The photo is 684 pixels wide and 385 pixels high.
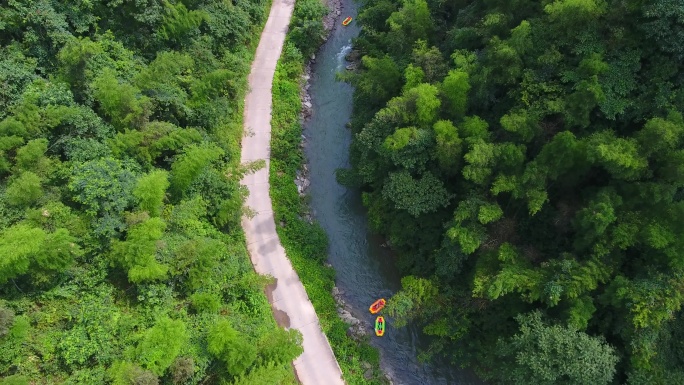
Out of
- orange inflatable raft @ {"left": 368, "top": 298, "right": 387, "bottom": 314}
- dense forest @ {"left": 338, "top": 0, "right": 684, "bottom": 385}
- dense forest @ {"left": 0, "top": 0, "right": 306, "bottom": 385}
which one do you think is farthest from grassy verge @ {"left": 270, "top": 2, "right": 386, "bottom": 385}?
dense forest @ {"left": 338, "top": 0, "right": 684, "bottom": 385}

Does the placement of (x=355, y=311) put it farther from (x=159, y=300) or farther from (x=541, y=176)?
(x=541, y=176)

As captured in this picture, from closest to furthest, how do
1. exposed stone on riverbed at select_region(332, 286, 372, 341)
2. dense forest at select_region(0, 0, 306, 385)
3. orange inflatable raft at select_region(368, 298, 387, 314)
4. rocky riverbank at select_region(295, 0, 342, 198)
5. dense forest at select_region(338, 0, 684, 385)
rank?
1. dense forest at select_region(0, 0, 306, 385)
2. dense forest at select_region(338, 0, 684, 385)
3. exposed stone on riverbed at select_region(332, 286, 372, 341)
4. orange inflatable raft at select_region(368, 298, 387, 314)
5. rocky riverbank at select_region(295, 0, 342, 198)

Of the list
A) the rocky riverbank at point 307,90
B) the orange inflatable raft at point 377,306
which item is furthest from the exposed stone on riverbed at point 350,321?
the rocky riverbank at point 307,90

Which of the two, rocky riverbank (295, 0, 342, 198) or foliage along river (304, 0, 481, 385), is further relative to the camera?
rocky riverbank (295, 0, 342, 198)

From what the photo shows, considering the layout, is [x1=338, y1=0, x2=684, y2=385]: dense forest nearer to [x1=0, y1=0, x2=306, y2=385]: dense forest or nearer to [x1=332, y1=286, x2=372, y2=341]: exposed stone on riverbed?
[x1=332, y1=286, x2=372, y2=341]: exposed stone on riverbed

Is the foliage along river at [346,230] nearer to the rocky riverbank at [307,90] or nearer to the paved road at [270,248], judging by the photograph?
the rocky riverbank at [307,90]

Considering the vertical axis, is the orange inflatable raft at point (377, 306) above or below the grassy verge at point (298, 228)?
below

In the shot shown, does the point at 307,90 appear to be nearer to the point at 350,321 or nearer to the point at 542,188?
the point at 350,321
